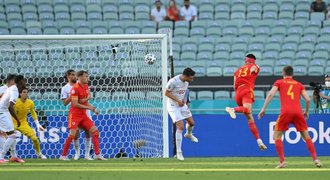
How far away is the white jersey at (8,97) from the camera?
18.5 metres

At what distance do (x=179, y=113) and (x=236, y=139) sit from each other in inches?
156

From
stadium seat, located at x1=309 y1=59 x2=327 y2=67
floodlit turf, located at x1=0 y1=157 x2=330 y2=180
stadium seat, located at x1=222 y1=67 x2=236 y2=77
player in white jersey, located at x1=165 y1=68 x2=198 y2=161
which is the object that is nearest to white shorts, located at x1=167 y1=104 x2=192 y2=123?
player in white jersey, located at x1=165 y1=68 x2=198 y2=161

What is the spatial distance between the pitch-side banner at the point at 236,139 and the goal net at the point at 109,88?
5.19 ft

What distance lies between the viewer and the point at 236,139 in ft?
76.4

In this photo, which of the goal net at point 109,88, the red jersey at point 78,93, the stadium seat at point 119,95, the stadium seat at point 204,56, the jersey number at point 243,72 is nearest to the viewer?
the jersey number at point 243,72

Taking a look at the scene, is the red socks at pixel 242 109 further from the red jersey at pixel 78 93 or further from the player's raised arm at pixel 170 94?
the red jersey at pixel 78 93

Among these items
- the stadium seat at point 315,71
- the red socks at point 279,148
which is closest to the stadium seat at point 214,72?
the stadium seat at point 315,71

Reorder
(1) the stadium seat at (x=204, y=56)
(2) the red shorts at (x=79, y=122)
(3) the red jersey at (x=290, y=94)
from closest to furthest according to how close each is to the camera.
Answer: (3) the red jersey at (x=290, y=94) → (2) the red shorts at (x=79, y=122) → (1) the stadium seat at (x=204, y=56)

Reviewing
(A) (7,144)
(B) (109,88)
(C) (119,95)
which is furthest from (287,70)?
(B) (109,88)

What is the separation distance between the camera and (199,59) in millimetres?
27828

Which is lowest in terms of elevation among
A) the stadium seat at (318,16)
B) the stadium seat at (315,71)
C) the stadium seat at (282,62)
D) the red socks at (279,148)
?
the red socks at (279,148)

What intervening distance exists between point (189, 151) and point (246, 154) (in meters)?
1.37

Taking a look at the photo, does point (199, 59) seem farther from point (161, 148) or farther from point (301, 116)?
point (301, 116)

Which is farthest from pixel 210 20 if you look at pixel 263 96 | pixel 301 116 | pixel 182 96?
pixel 301 116
